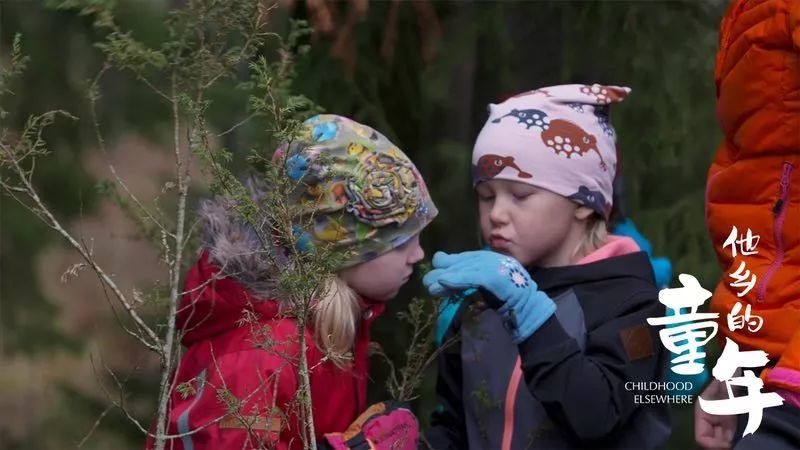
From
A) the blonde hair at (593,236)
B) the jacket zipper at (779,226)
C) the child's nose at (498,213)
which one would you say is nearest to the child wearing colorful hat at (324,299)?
the child's nose at (498,213)

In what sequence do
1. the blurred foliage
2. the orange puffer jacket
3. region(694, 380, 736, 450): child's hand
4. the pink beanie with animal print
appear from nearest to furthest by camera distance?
the orange puffer jacket
region(694, 380, 736, 450): child's hand
the pink beanie with animal print
the blurred foliage

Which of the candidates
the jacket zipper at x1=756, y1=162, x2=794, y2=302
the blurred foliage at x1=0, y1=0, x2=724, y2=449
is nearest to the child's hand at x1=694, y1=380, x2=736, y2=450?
the jacket zipper at x1=756, y1=162, x2=794, y2=302

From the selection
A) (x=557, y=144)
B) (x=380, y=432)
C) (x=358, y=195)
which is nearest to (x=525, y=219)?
(x=557, y=144)

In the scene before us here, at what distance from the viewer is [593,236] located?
3.52 m

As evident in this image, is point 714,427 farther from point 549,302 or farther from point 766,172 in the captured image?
point 766,172

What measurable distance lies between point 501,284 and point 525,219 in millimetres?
351

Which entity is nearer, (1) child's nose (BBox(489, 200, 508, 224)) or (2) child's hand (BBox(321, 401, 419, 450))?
(2) child's hand (BBox(321, 401, 419, 450))

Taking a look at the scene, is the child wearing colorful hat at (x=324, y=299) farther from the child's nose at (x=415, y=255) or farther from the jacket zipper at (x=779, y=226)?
the jacket zipper at (x=779, y=226)

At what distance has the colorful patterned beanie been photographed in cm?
312

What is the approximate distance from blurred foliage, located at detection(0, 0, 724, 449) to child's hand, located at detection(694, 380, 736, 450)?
1361mm

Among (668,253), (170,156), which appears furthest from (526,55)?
(170,156)

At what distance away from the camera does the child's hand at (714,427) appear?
3.15m

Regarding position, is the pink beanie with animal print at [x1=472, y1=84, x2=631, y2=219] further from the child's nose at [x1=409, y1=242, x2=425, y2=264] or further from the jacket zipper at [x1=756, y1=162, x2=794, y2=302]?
the jacket zipper at [x1=756, y1=162, x2=794, y2=302]

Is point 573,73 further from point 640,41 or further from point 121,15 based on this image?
point 121,15
